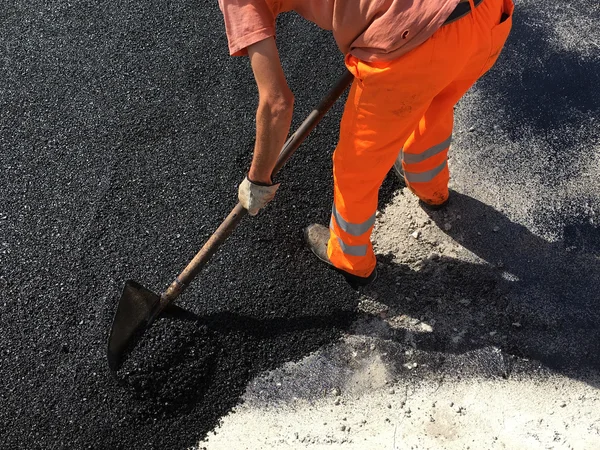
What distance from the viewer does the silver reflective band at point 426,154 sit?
8.98ft

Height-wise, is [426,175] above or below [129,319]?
above

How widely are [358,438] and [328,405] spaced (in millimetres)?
198

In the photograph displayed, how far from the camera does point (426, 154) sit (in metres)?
2.77

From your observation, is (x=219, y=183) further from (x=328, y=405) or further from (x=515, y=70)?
(x=515, y=70)

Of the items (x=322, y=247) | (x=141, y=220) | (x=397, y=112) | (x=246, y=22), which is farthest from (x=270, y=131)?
(x=141, y=220)

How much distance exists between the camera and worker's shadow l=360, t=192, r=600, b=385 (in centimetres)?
272

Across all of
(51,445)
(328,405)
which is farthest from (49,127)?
(328,405)

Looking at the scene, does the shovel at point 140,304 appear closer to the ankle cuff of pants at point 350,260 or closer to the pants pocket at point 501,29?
the ankle cuff of pants at point 350,260

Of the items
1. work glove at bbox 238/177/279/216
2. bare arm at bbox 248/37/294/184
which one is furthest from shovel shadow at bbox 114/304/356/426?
bare arm at bbox 248/37/294/184

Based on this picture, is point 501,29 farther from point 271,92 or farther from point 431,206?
point 431,206

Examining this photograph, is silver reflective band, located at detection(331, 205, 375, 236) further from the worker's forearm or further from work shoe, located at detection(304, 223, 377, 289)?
the worker's forearm

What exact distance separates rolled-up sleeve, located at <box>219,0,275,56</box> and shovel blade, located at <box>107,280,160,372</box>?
1.26m

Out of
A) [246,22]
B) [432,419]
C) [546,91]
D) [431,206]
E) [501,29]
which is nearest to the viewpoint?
[246,22]

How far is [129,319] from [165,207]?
0.67 meters
